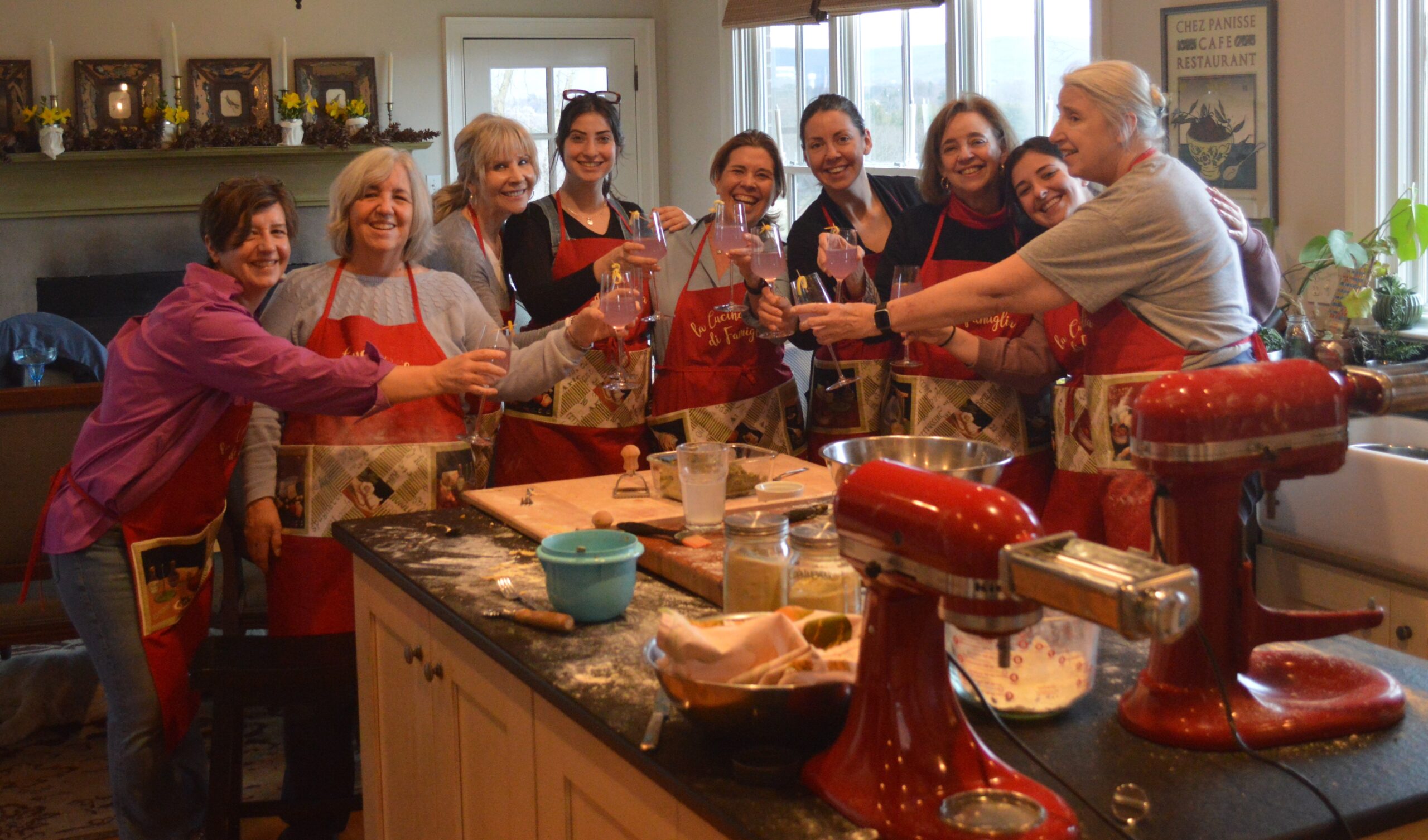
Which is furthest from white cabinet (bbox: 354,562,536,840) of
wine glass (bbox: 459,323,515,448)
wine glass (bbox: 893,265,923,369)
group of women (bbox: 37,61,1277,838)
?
wine glass (bbox: 893,265,923,369)

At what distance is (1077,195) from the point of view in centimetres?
282

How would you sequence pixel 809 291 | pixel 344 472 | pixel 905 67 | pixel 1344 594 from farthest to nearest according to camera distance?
pixel 905 67
pixel 809 291
pixel 344 472
pixel 1344 594

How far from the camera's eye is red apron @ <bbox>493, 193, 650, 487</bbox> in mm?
3174

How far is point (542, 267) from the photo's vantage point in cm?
322

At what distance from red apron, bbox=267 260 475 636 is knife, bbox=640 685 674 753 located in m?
1.40

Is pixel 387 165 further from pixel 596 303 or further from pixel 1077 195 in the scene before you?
pixel 1077 195

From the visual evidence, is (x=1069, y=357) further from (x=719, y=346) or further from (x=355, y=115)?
(x=355, y=115)

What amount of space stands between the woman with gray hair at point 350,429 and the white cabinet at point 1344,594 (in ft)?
5.03

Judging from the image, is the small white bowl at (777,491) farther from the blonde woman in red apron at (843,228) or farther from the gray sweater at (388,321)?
the blonde woman in red apron at (843,228)

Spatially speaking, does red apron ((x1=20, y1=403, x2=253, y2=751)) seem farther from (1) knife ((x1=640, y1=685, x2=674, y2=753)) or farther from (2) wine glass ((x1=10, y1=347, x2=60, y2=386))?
(2) wine glass ((x1=10, y1=347, x2=60, y2=386))

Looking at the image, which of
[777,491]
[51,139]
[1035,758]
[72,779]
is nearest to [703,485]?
[777,491]

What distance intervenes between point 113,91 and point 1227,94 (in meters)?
5.50

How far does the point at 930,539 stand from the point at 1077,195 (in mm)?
1951

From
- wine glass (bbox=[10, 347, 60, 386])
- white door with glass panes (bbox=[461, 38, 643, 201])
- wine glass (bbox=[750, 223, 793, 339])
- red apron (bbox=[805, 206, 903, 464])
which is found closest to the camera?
wine glass (bbox=[750, 223, 793, 339])
